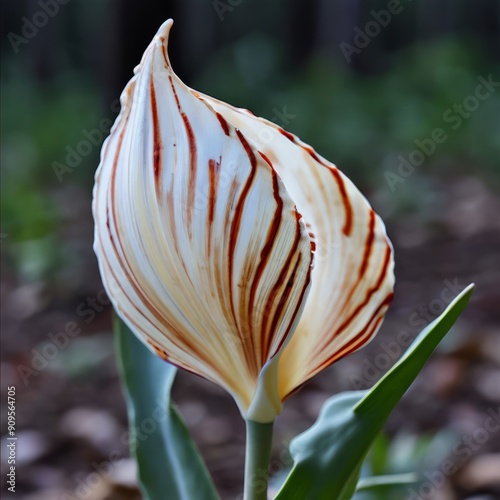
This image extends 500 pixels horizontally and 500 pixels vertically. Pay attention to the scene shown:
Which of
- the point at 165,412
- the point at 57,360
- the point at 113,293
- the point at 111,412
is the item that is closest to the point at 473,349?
the point at 111,412

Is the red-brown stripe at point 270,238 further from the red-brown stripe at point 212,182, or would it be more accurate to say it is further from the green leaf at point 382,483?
the green leaf at point 382,483

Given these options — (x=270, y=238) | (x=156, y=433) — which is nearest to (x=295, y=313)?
(x=270, y=238)

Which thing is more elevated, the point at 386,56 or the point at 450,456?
the point at 450,456

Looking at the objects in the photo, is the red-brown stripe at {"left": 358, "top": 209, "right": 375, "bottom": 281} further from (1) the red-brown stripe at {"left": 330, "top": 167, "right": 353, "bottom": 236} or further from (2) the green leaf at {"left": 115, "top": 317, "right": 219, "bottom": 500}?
(2) the green leaf at {"left": 115, "top": 317, "right": 219, "bottom": 500}

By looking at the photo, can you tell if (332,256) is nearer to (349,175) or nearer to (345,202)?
(345,202)

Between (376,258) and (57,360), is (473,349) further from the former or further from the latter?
(376,258)

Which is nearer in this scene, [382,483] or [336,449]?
[336,449]

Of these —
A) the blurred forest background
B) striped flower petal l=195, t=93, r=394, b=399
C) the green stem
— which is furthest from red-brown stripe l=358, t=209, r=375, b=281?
the blurred forest background

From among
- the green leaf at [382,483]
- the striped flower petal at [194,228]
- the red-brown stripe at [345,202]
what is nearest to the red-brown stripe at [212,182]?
the striped flower petal at [194,228]
